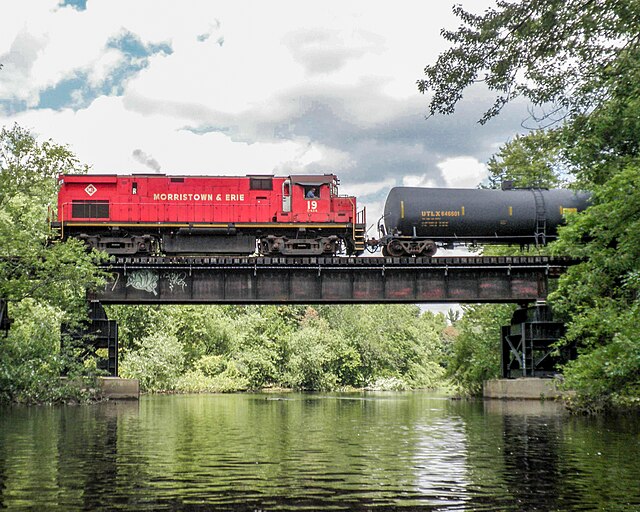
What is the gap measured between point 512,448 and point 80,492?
8.88 meters

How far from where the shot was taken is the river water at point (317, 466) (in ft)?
29.6

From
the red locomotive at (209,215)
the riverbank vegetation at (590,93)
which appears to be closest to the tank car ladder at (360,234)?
the red locomotive at (209,215)

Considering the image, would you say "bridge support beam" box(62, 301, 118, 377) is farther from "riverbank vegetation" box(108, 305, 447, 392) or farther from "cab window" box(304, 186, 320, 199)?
"riverbank vegetation" box(108, 305, 447, 392)

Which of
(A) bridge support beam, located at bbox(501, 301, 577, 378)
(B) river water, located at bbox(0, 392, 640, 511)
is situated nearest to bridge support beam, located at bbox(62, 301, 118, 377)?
(B) river water, located at bbox(0, 392, 640, 511)

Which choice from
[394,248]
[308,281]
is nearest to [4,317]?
[308,281]

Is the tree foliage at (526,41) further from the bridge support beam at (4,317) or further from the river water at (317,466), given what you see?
the bridge support beam at (4,317)

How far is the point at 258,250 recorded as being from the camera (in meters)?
37.3

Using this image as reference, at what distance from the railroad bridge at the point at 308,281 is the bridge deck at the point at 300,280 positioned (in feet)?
0.15

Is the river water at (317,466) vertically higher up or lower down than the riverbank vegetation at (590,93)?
lower down

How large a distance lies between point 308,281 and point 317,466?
2159 centimetres

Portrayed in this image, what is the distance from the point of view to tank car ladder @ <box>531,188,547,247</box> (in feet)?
116

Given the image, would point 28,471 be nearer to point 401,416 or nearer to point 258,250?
point 401,416

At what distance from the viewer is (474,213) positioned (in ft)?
115

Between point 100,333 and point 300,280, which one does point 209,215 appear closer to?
point 300,280
